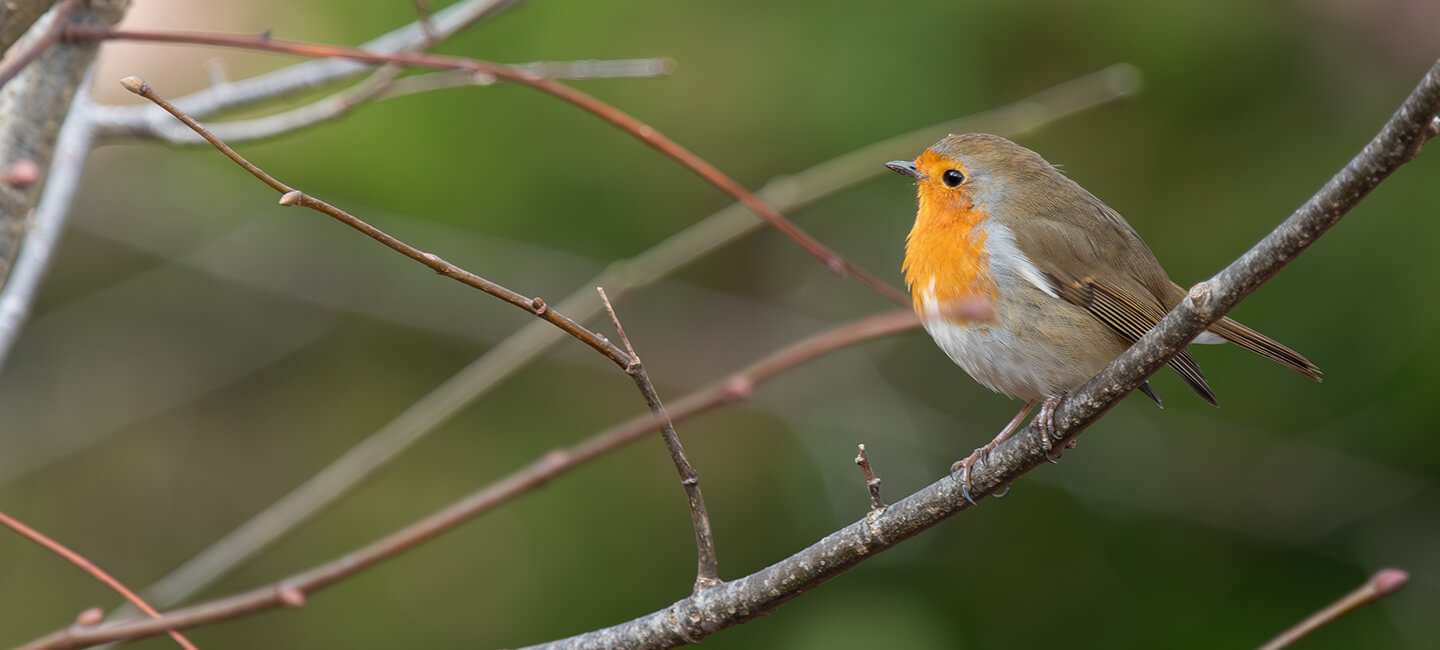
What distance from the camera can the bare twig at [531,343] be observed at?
168 centimetres

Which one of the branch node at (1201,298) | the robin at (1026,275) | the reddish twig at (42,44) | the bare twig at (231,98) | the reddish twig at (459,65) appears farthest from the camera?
the bare twig at (231,98)

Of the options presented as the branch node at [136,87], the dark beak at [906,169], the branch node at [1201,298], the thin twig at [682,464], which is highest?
the dark beak at [906,169]

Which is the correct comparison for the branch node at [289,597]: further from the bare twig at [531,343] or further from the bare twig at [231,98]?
the bare twig at [231,98]

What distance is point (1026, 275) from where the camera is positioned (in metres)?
Answer: 1.76

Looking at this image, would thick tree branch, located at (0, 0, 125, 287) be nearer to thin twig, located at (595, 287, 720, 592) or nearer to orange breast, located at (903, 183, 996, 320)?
thin twig, located at (595, 287, 720, 592)

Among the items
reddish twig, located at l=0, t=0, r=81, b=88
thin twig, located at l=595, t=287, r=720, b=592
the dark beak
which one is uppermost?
the dark beak

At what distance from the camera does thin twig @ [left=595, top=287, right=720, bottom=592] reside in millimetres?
1003

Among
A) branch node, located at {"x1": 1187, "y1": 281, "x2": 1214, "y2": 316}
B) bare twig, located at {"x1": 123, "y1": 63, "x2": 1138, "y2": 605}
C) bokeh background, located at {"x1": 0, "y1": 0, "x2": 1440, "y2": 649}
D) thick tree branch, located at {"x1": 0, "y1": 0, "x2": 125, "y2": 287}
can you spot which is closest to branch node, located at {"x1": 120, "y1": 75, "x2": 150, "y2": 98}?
thick tree branch, located at {"x1": 0, "y1": 0, "x2": 125, "y2": 287}

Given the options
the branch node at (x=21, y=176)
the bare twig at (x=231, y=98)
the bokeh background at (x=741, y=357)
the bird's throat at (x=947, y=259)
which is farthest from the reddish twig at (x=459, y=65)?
the bokeh background at (x=741, y=357)

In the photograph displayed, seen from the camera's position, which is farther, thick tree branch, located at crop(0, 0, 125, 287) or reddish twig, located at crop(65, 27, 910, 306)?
thick tree branch, located at crop(0, 0, 125, 287)

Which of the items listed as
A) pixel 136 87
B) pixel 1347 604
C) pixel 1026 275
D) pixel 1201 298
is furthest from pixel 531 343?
pixel 1347 604

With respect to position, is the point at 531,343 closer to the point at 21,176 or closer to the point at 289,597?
the point at 289,597

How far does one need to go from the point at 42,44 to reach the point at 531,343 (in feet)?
2.57

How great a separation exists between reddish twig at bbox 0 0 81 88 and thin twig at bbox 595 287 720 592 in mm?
614
